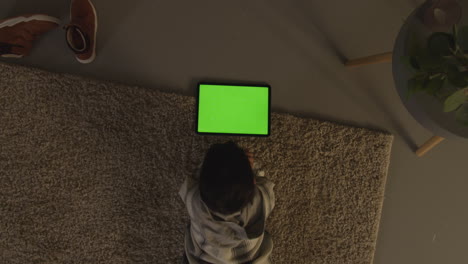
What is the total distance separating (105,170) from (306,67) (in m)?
0.78

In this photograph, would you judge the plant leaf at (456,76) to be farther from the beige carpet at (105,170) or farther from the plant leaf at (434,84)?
the beige carpet at (105,170)

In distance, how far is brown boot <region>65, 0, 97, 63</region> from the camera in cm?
109

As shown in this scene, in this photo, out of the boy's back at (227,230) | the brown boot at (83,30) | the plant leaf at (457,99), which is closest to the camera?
the plant leaf at (457,99)

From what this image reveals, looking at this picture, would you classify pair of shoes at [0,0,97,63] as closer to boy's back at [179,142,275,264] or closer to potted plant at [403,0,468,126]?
boy's back at [179,142,275,264]

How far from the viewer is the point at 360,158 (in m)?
1.17

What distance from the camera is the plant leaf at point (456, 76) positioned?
0.71 metres

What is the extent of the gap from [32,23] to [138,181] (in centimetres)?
62

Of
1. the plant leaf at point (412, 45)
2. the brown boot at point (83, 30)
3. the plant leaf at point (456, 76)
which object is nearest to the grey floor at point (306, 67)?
the brown boot at point (83, 30)

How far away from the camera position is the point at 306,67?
3.88ft

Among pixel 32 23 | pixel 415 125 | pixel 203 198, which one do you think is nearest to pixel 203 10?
pixel 32 23

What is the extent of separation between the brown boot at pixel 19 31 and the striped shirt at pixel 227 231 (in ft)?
2.34

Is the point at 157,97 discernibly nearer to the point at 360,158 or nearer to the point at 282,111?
the point at 282,111

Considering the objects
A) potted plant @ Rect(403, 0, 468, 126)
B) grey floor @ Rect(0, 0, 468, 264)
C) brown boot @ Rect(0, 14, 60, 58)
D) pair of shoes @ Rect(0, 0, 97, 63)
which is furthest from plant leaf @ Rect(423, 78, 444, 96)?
brown boot @ Rect(0, 14, 60, 58)

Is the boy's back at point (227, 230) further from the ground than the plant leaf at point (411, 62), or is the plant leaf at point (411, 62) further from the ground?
the plant leaf at point (411, 62)
